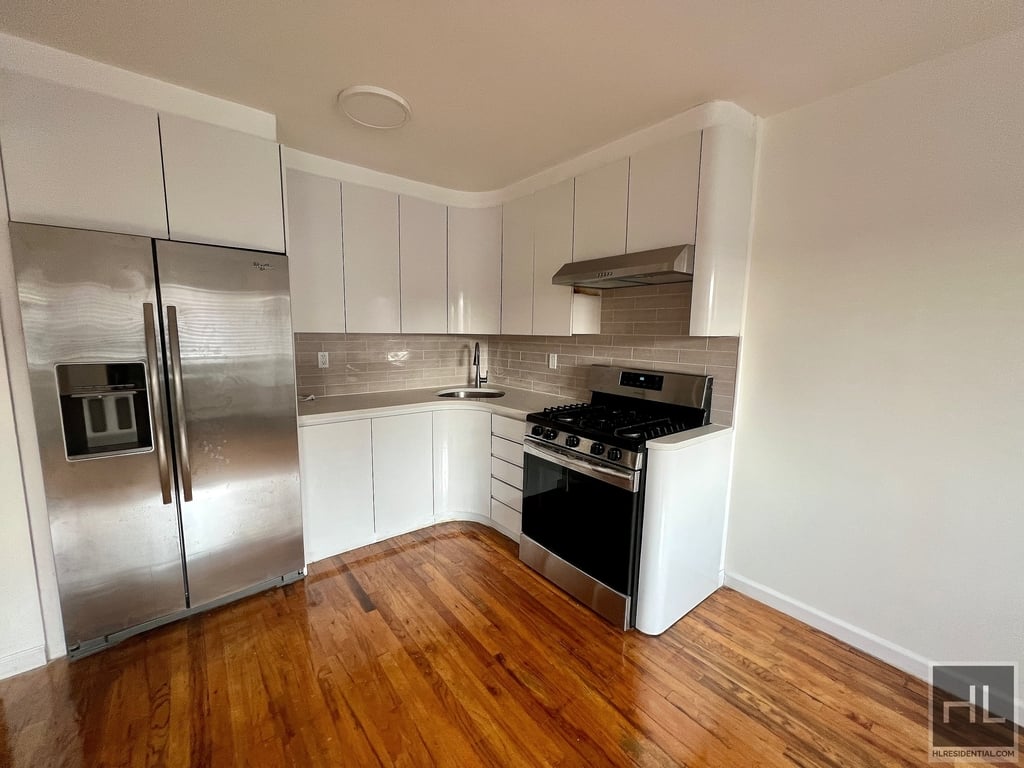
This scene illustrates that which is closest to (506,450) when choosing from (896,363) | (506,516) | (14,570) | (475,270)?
(506,516)

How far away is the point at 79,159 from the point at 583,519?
2716 mm

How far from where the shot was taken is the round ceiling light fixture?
73.0 inches

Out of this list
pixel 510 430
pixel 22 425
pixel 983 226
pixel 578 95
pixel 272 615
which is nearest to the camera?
pixel 983 226

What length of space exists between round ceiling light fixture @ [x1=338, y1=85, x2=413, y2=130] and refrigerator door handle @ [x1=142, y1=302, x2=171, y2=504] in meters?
1.26

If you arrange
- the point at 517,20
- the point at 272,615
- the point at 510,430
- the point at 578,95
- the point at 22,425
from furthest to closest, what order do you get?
1. the point at 510,430
2. the point at 272,615
3. the point at 578,95
4. the point at 22,425
5. the point at 517,20

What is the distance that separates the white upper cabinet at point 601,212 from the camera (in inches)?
89.7

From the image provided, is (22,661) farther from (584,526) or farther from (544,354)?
(544,354)

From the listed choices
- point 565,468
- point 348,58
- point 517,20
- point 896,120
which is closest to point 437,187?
point 348,58

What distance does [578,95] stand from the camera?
74.4 inches

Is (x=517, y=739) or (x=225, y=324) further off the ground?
(x=225, y=324)

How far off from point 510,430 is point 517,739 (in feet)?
5.14

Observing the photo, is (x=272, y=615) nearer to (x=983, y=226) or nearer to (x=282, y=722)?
(x=282, y=722)

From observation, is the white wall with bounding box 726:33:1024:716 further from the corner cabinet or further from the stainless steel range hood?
the corner cabinet

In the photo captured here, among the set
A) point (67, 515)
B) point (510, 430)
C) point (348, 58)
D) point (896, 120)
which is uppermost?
point (348, 58)
